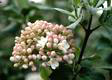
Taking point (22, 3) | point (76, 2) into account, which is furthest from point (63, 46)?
point (22, 3)

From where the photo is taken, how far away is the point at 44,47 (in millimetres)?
1251

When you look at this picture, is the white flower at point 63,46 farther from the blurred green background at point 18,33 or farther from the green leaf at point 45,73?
the blurred green background at point 18,33

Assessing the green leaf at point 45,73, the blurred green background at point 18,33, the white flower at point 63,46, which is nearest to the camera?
the white flower at point 63,46

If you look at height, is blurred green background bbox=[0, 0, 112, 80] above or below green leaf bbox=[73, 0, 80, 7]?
below

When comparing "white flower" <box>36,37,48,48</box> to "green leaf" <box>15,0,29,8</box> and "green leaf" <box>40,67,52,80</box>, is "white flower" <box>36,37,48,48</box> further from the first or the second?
"green leaf" <box>15,0,29,8</box>

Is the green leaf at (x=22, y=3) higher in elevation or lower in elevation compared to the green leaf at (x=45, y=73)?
higher

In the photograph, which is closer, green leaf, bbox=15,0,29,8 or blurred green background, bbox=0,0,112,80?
blurred green background, bbox=0,0,112,80

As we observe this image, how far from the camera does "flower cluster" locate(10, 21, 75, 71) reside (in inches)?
48.4

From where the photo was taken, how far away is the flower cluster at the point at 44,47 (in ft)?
4.03

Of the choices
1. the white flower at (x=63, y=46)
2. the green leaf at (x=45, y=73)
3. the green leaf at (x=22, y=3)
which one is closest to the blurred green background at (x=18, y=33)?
the green leaf at (x=22, y=3)

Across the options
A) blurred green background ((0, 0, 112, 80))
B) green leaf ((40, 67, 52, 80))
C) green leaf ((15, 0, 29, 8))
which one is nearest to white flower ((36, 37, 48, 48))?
green leaf ((40, 67, 52, 80))

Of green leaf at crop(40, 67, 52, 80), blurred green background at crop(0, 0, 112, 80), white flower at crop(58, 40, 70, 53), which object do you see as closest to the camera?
white flower at crop(58, 40, 70, 53)

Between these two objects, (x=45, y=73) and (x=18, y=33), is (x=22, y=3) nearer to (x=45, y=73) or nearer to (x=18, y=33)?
(x=18, y=33)

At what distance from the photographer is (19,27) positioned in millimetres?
2215
